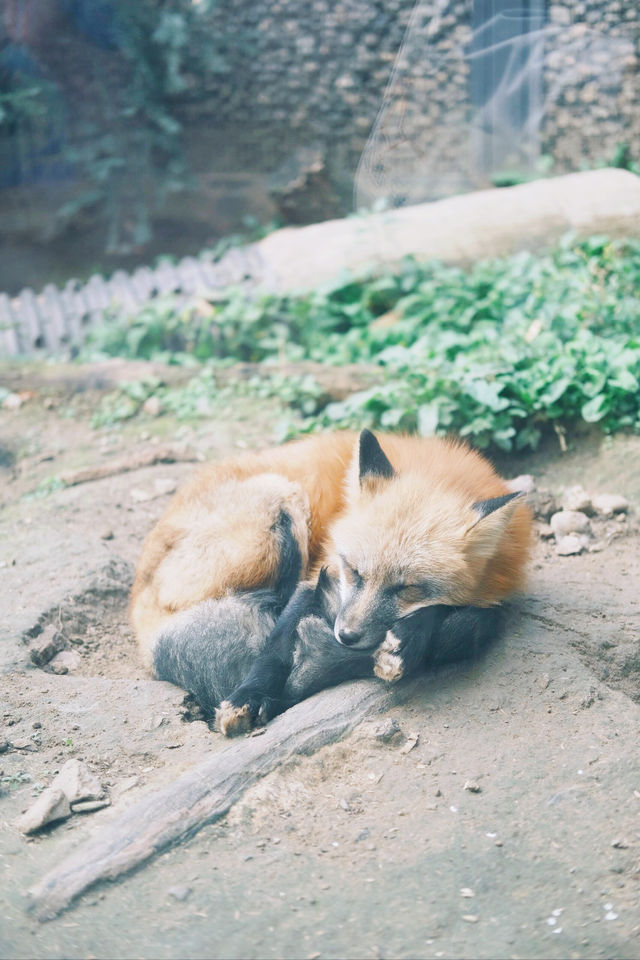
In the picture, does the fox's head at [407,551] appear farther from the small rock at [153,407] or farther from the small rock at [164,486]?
the small rock at [153,407]

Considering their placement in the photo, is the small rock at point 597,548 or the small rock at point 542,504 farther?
the small rock at point 542,504

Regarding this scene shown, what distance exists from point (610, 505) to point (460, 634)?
6.17 feet

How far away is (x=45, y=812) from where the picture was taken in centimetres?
257

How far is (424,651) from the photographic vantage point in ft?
10.4

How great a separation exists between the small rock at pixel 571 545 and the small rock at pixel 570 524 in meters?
0.05

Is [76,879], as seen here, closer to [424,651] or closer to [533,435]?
[424,651]

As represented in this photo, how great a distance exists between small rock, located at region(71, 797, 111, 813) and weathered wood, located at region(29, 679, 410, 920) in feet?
0.57

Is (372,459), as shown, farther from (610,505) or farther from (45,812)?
(610,505)

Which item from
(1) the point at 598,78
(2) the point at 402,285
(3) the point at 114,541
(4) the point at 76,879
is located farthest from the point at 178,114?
(4) the point at 76,879

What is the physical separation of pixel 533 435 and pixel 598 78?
3695mm

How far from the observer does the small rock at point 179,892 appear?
2268 millimetres

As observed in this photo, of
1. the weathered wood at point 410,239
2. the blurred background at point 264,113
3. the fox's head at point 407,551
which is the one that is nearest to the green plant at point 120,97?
the blurred background at point 264,113

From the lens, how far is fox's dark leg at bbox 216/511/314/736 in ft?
10.1

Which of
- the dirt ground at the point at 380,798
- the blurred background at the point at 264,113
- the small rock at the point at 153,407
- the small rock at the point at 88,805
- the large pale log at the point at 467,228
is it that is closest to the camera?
the dirt ground at the point at 380,798
